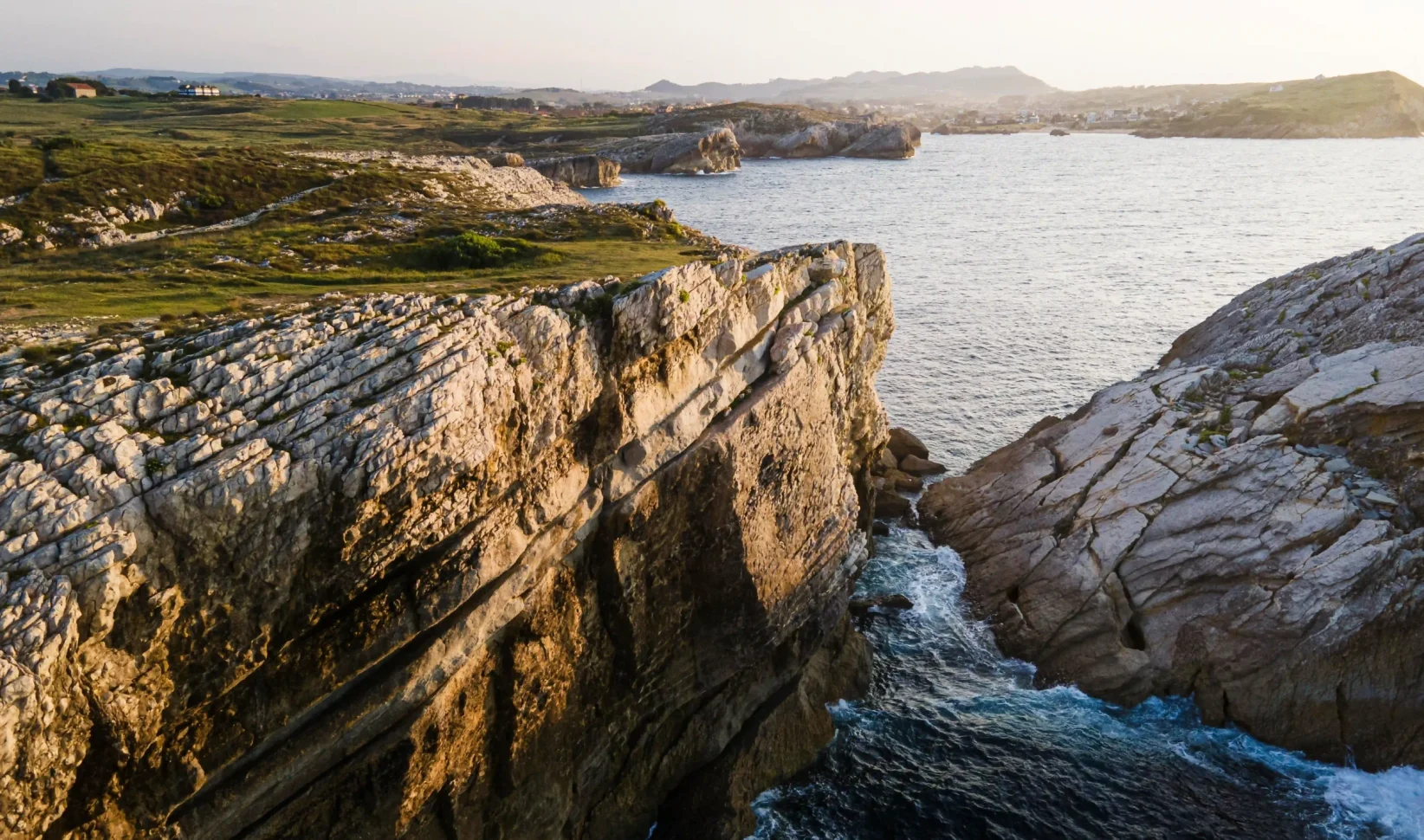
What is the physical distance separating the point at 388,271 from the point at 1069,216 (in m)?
106

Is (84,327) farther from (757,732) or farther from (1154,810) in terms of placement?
(1154,810)

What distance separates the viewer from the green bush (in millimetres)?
33906

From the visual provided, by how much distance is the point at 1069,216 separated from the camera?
115375mm

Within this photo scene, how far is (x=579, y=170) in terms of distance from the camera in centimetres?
13400

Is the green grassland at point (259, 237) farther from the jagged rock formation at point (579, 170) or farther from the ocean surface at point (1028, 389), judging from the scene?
the jagged rock formation at point (579, 170)

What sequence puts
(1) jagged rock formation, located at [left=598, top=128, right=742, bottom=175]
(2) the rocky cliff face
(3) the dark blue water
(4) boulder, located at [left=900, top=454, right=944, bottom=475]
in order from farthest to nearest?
1. (1) jagged rock formation, located at [left=598, top=128, right=742, bottom=175]
2. (4) boulder, located at [left=900, top=454, right=944, bottom=475]
3. (3) the dark blue water
4. (2) the rocky cliff face

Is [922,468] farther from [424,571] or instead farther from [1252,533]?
[424,571]

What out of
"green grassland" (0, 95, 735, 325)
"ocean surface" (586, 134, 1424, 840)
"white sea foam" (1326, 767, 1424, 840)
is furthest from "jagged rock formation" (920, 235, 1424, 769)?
"green grassland" (0, 95, 735, 325)

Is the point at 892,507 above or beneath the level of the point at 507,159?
beneath

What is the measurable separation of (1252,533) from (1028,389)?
25695mm

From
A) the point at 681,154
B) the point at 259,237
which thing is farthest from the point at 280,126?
the point at 259,237

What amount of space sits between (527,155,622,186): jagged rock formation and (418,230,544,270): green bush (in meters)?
101

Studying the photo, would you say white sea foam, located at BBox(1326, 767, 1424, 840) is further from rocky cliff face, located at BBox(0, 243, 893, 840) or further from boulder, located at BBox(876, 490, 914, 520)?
boulder, located at BBox(876, 490, 914, 520)

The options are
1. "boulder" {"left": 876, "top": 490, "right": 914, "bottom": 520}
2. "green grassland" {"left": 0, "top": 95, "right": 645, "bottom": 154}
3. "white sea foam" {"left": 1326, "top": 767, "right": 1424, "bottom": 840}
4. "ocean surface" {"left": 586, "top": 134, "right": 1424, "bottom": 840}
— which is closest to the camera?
"white sea foam" {"left": 1326, "top": 767, "right": 1424, "bottom": 840}
